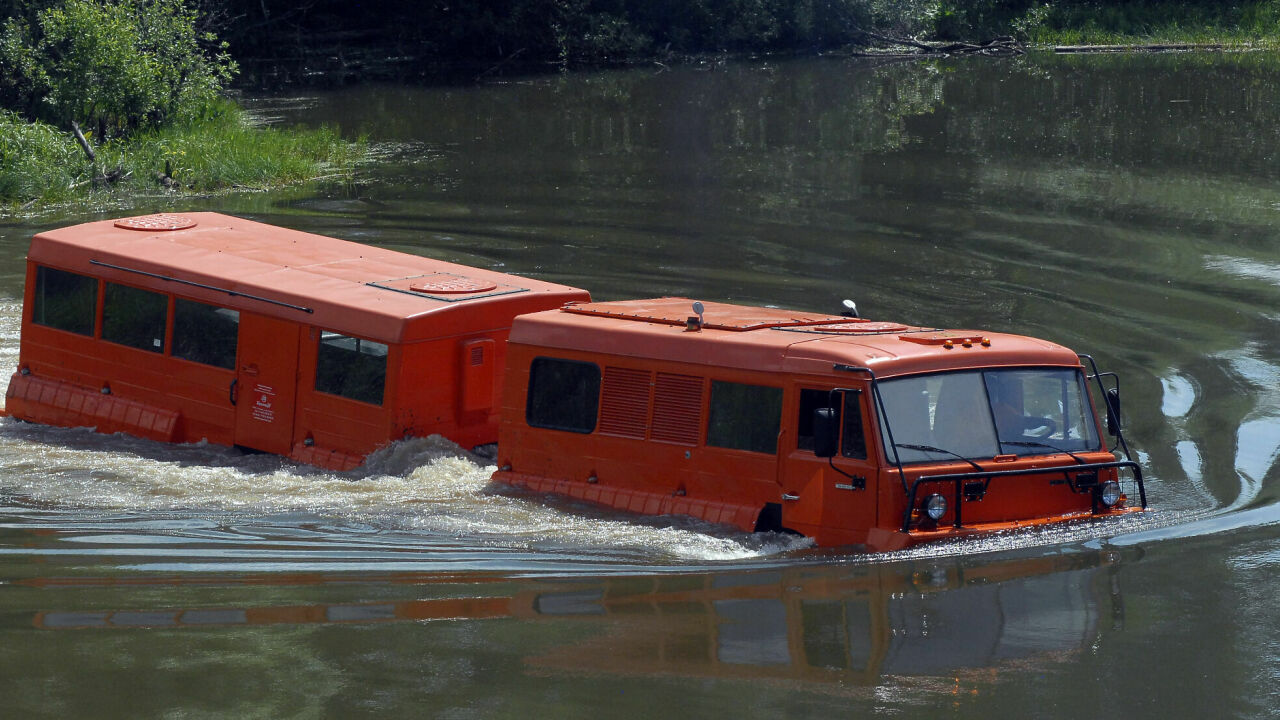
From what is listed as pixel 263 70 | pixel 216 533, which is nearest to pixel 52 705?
pixel 216 533

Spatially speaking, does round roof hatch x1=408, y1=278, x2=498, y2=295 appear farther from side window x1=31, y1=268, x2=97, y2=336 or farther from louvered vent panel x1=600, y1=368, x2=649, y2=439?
side window x1=31, y1=268, x2=97, y2=336

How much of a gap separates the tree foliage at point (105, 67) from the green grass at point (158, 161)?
618 millimetres

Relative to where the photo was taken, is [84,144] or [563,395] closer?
[563,395]

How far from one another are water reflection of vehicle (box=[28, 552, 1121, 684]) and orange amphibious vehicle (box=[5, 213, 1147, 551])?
73 cm

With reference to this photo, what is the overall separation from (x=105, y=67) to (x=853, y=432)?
2687 cm

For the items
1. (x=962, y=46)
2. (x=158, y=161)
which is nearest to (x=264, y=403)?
(x=158, y=161)

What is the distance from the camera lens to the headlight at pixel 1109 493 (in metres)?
11.9

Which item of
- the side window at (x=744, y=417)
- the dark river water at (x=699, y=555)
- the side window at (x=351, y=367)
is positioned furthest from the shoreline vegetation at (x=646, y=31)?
the side window at (x=744, y=417)

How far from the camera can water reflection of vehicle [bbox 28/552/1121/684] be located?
29.7ft

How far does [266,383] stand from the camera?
14805 millimetres

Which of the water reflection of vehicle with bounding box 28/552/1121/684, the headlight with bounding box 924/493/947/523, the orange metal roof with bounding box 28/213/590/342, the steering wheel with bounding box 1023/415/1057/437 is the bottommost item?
the water reflection of vehicle with bounding box 28/552/1121/684

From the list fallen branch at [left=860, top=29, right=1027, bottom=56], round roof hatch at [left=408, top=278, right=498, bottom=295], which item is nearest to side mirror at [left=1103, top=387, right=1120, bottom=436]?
round roof hatch at [left=408, top=278, right=498, bottom=295]

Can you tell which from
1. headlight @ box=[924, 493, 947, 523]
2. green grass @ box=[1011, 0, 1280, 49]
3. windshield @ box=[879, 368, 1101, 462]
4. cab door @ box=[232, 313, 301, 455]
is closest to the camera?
headlight @ box=[924, 493, 947, 523]

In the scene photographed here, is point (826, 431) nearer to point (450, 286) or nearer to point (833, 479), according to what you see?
point (833, 479)
